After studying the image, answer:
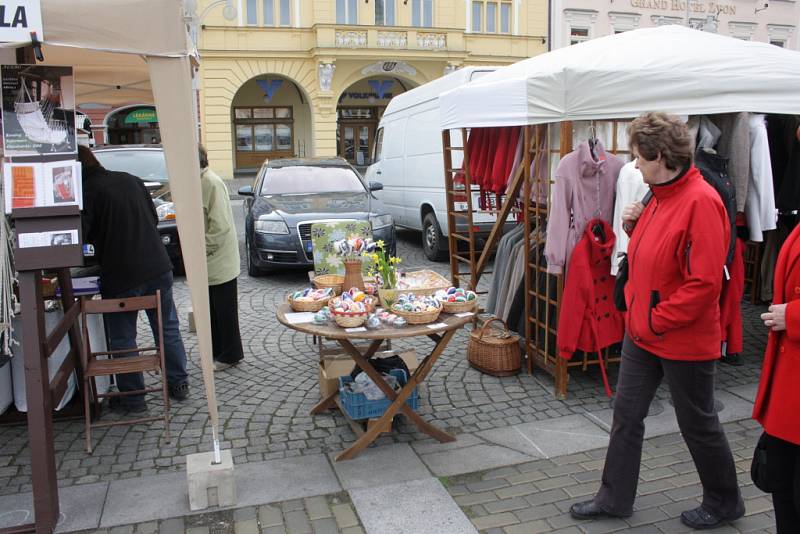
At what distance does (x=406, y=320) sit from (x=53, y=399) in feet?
5.83

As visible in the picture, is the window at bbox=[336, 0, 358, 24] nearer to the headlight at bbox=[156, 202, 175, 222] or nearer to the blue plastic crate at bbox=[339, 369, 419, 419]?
the headlight at bbox=[156, 202, 175, 222]

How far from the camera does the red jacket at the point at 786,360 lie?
233cm

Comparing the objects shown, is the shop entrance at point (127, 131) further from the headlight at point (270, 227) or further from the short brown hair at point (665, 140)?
the short brown hair at point (665, 140)

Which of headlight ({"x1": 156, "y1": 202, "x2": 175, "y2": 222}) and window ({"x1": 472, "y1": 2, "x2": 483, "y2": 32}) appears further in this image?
window ({"x1": 472, "y1": 2, "x2": 483, "y2": 32})

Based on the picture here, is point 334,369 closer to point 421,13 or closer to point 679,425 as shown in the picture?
point 679,425

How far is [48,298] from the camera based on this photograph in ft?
13.9

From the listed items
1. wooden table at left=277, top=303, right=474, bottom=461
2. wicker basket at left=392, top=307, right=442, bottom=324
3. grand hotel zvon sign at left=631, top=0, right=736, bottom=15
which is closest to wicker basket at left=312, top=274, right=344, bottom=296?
wooden table at left=277, top=303, right=474, bottom=461

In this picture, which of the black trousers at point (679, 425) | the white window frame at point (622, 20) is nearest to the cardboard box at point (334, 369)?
the black trousers at point (679, 425)

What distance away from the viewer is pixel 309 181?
374 inches

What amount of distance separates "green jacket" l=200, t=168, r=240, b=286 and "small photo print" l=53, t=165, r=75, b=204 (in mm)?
1892

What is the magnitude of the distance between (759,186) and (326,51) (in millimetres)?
21613

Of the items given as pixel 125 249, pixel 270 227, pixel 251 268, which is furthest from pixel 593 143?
pixel 251 268

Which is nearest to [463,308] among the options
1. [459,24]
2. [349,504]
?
[349,504]

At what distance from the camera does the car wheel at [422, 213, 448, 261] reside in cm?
959
